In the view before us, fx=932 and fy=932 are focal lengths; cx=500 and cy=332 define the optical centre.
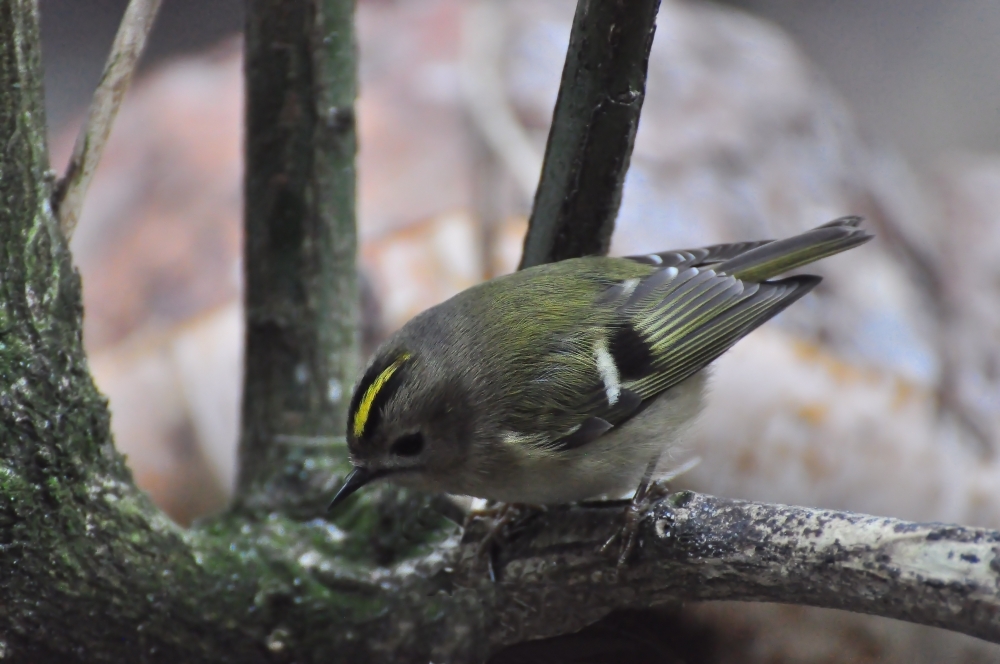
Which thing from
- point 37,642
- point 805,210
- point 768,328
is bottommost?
point 37,642

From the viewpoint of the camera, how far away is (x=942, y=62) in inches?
182

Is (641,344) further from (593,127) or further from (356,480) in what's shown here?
(356,480)

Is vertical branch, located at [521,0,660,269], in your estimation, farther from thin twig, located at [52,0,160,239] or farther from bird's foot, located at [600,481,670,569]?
thin twig, located at [52,0,160,239]

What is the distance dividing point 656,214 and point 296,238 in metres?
1.59

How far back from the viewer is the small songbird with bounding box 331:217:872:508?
2.09m

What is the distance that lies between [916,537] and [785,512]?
0.25 meters

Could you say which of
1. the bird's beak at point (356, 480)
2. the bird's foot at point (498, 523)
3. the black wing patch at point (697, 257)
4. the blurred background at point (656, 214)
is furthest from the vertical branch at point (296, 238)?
the black wing patch at point (697, 257)

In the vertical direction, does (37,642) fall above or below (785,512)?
below

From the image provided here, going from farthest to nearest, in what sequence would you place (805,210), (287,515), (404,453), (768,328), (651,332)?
(805,210)
(768,328)
(287,515)
(651,332)
(404,453)

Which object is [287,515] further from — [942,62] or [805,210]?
[942,62]

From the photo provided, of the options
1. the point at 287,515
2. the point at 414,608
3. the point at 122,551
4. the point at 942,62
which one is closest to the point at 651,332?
the point at 414,608

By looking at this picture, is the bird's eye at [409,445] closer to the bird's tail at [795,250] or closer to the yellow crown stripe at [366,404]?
the yellow crown stripe at [366,404]

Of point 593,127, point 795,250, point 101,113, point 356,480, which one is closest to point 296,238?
point 101,113

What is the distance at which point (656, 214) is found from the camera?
12.2ft
